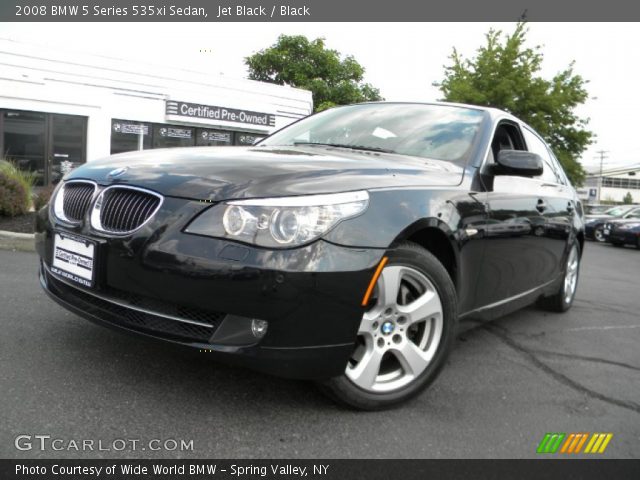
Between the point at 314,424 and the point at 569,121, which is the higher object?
the point at 569,121

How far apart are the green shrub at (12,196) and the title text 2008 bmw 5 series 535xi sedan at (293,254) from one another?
558cm

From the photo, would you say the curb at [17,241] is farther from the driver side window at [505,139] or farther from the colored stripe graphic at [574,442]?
the colored stripe graphic at [574,442]

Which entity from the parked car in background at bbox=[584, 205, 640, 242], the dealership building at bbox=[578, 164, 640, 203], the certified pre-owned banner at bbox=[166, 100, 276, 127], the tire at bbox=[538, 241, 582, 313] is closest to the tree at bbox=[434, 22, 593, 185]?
the parked car in background at bbox=[584, 205, 640, 242]

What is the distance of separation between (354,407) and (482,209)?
131cm

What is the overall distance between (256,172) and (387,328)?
884 mm

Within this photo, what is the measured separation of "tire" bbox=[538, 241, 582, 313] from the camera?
4918mm

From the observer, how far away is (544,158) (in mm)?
4648

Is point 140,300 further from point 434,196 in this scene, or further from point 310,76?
point 310,76

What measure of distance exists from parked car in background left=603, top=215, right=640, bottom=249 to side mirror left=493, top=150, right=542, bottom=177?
15.7 metres

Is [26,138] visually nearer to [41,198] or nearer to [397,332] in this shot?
[41,198]

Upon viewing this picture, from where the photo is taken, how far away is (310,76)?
35.9m

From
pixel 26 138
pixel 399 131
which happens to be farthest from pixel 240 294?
pixel 26 138

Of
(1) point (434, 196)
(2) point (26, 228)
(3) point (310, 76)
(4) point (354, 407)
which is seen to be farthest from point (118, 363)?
(3) point (310, 76)

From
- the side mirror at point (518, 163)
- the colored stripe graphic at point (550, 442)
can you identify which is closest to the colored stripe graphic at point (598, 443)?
the colored stripe graphic at point (550, 442)
